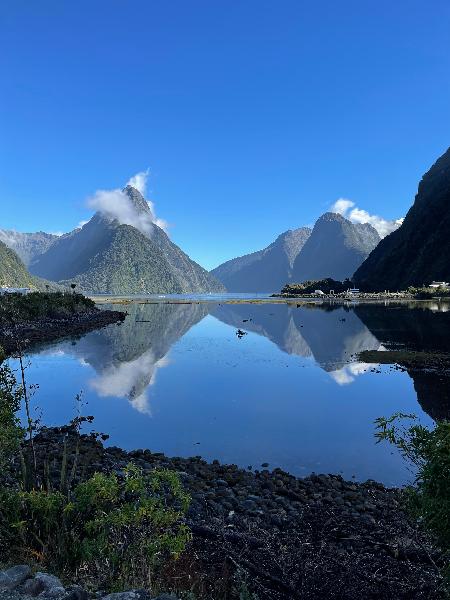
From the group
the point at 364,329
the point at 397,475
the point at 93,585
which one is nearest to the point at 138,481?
the point at 93,585

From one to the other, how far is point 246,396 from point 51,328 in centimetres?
4969

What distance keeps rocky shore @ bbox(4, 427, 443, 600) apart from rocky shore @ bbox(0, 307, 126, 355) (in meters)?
36.6

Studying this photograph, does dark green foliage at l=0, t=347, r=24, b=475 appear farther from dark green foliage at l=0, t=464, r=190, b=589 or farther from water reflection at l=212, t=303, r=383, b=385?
water reflection at l=212, t=303, r=383, b=385

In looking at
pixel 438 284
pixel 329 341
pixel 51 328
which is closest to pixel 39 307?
pixel 51 328

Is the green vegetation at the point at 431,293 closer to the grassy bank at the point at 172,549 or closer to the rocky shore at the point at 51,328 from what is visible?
the rocky shore at the point at 51,328

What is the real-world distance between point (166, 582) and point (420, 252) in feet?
676

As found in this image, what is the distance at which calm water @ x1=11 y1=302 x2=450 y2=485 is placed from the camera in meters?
19.9

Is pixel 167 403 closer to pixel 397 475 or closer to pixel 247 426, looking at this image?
pixel 247 426

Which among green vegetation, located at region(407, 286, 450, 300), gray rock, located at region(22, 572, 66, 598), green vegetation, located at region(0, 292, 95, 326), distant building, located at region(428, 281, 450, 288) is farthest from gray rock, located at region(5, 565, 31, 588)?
distant building, located at region(428, 281, 450, 288)

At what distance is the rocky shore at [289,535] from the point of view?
732 cm

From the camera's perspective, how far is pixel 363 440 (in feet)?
69.4

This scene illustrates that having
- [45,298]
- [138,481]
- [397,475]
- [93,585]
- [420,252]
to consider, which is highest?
[420,252]

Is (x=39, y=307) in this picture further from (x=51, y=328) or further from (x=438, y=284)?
(x=438, y=284)

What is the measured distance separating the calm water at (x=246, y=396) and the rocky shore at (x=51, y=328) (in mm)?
3914
